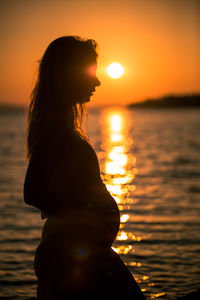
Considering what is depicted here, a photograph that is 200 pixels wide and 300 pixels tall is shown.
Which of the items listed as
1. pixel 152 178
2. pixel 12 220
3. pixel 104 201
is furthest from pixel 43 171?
pixel 152 178

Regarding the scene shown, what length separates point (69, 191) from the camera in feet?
8.72

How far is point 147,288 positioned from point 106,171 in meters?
19.3

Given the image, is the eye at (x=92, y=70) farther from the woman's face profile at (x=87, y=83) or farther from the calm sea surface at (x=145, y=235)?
the calm sea surface at (x=145, y=235)

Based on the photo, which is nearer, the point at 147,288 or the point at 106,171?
the point at 147,288

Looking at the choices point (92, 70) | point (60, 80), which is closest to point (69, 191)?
point (60, 80)

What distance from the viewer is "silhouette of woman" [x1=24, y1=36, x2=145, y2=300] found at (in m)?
2.65

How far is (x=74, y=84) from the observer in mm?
2861

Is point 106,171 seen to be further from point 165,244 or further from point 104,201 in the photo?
point 104,201

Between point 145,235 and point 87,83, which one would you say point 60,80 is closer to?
point 87,83

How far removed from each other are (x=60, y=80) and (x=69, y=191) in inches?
28.4

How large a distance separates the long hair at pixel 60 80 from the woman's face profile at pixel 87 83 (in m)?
0.02

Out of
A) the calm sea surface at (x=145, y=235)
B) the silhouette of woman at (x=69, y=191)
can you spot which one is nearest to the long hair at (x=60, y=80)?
the silhouette of woman at (x=69, y=191)

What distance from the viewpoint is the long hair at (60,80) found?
9.25 feet

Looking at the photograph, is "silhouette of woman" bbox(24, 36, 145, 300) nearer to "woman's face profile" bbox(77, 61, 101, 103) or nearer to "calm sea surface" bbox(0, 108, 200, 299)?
"woman's face profile" bbox(77, 61, 101, 103)
